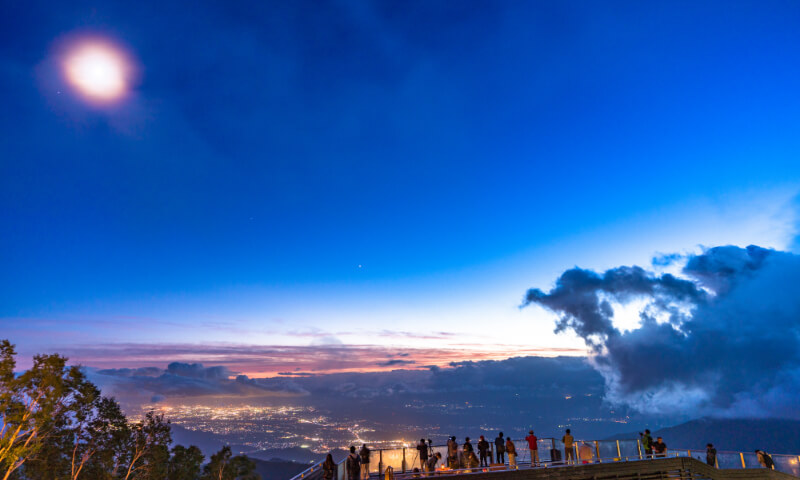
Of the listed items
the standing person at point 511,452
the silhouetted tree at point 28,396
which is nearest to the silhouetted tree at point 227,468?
the silhouetted tree at point 28,396

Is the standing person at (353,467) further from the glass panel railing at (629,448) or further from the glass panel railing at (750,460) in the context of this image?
the glass panel railing at (750,460)

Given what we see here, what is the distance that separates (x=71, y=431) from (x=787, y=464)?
57786mm

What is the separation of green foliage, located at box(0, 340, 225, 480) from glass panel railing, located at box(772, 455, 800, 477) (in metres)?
38.8

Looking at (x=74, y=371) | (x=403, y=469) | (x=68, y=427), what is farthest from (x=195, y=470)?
(x=403, y=469)

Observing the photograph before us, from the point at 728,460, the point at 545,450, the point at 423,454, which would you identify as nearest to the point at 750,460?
the point at 728,460

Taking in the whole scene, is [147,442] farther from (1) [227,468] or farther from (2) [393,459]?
(2) [393,459]

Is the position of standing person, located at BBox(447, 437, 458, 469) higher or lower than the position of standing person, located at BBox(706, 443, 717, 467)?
higher

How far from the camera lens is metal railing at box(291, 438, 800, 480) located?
62.0ft

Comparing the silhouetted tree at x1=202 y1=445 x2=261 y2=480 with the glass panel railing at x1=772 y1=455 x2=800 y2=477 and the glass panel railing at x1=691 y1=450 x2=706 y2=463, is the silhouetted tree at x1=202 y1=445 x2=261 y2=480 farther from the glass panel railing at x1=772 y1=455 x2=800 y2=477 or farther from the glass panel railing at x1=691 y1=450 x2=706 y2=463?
the glass panel railing at x1=772 y1=455 x2=800 y2=477

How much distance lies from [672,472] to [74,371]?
4252cm

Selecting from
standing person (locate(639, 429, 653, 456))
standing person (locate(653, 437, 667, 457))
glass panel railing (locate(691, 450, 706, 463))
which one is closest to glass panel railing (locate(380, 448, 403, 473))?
standing person (locate(639, 429, 653, 456))

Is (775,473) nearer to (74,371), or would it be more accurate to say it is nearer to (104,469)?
(74,371)

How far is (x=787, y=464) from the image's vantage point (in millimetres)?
19109

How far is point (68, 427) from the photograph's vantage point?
4347cm
